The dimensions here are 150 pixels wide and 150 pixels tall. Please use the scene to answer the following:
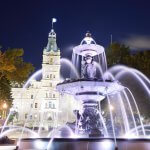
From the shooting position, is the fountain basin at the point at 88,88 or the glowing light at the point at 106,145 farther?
the fountain basin at the point at 88,88

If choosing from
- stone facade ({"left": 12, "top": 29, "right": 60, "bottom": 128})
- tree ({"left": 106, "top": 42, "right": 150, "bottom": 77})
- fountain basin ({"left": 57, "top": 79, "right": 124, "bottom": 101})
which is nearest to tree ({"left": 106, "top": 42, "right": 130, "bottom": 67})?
tree ({"left": 106, "top": 42, "right": 150, "bottom": 77})

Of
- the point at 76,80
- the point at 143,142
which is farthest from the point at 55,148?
the point at 76,80

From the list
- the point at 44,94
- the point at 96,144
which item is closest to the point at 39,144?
the point at 96,144

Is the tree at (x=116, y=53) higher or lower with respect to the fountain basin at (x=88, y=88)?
higher

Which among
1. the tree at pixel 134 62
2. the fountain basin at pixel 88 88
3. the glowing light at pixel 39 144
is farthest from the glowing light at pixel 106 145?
the tree at pixel 134 62

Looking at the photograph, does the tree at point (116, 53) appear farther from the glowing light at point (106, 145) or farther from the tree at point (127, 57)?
the glowing light at point (106, 145)

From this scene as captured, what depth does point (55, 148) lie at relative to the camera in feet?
37.0

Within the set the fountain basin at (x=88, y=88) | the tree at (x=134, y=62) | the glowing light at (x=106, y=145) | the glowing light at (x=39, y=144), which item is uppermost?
the tree at (x=134, y=62)

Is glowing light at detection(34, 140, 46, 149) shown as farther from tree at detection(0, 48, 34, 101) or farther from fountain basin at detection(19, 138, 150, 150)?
tree at detection(0, 48, 34, 101)

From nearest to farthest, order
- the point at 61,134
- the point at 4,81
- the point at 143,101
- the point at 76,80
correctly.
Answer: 1. the point at 76,80
2. the point at 61,134
3. the point at 143,101
4. the point at 4,81

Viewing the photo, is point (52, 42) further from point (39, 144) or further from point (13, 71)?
point (39, 144)

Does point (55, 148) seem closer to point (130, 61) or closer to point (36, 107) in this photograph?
point (130, 61)

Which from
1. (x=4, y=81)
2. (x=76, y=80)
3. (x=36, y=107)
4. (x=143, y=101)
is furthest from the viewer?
(x=36, y=107)

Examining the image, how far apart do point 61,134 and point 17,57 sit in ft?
94.1
